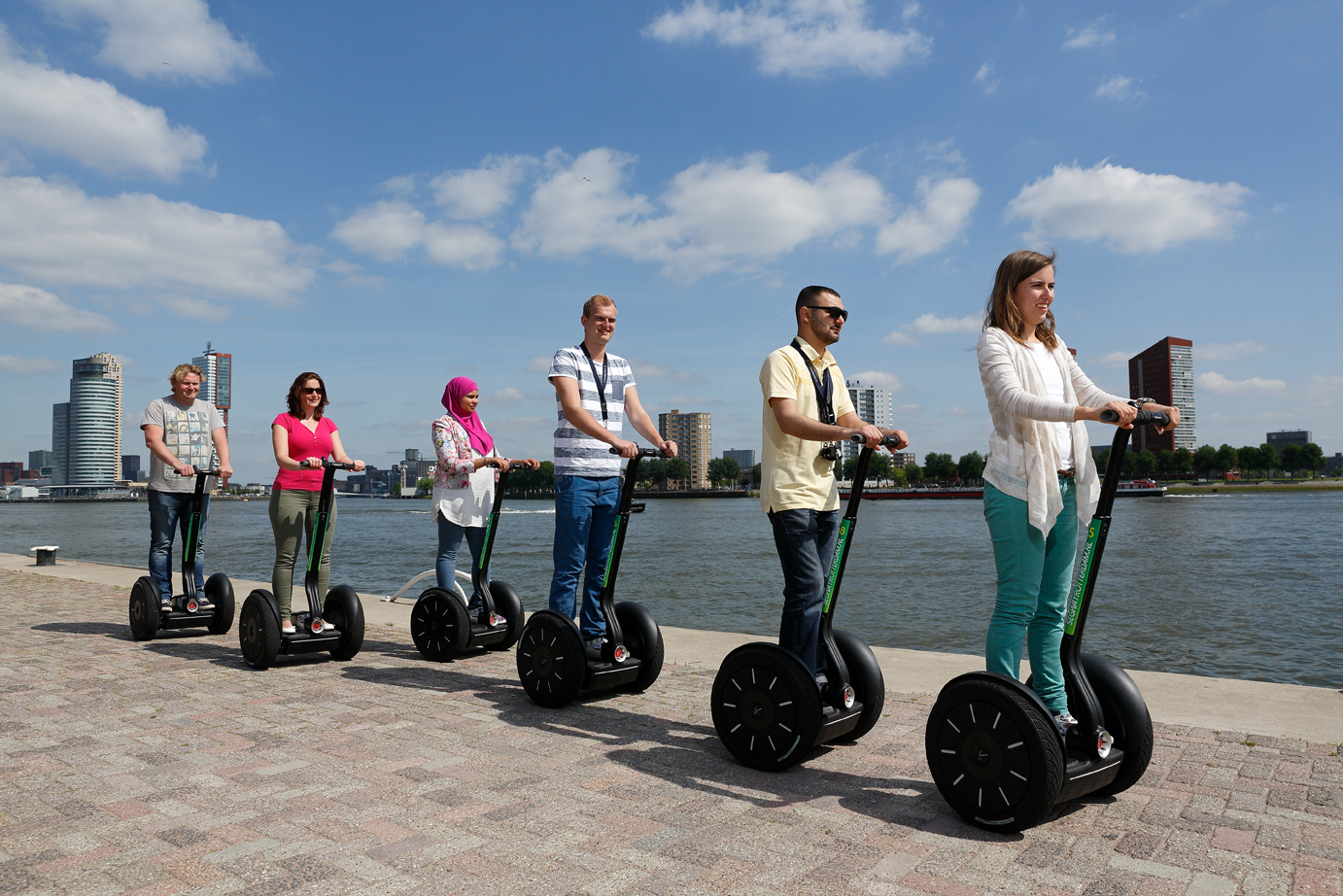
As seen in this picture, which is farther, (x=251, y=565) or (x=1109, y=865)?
(x=251, y=565)

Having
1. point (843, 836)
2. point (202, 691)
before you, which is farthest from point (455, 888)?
point (202, 691)

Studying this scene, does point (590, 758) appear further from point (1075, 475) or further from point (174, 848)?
point (1075, 475)

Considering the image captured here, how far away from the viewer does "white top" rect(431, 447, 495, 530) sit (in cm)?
562

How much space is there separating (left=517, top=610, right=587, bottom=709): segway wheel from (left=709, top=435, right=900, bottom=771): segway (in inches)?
38.4

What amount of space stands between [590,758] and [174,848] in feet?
4.80

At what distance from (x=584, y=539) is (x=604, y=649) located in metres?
0.59

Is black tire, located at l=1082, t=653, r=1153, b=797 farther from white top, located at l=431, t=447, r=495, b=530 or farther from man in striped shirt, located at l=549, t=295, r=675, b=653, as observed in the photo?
white top, located at l=431, t=447, r=495, b=530

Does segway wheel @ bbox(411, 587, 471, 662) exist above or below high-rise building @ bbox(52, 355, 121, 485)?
below

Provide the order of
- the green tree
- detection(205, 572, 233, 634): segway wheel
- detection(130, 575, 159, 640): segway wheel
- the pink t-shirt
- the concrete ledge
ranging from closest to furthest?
the concrete ledge, the pink t-shirt, detection(130, 575, 159, 640): segway wheel, detection(205, 572, 233, 634): segway wheel, the green tree

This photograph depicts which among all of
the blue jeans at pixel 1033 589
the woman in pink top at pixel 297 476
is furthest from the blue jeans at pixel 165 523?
the blue jeans at pixel 1033 589

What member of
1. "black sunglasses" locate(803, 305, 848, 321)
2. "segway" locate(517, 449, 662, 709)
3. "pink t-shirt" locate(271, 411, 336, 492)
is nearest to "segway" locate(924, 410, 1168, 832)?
"black sunglasses" locate(803, 305, 848, 321)

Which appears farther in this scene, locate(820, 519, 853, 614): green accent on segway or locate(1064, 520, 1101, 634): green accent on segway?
locate(820, 519, 853, 614): green accent on segway

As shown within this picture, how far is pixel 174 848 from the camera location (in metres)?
2.40

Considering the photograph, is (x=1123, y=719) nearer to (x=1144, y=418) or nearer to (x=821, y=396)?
(x=1144, y=418)
